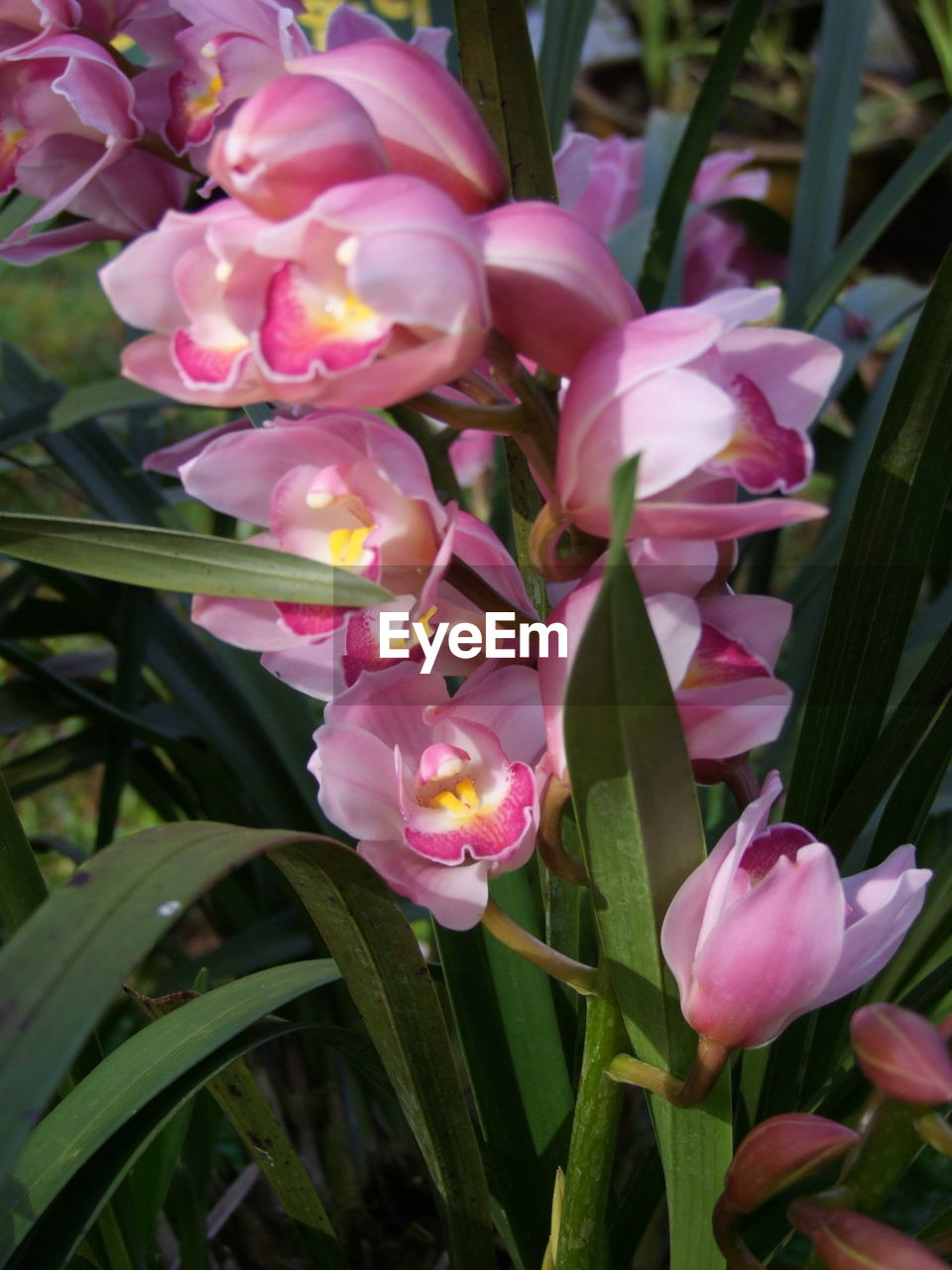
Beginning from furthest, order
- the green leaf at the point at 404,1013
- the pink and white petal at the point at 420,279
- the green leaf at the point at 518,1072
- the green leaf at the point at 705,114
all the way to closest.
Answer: the green leaf at the point at 705,114, the green leaf at the point at 518,1072, the green leaf at the point at 404,1013, the pink and white petal at the point at 420,279

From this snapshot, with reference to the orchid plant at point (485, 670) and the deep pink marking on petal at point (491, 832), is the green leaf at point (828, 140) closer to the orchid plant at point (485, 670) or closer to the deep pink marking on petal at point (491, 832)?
the orchid plant at point (485, 670)

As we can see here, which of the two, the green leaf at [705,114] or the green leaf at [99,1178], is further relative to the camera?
the green leaf at [705,114]

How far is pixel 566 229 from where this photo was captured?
0.29 meters

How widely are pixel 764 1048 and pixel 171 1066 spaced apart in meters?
0.24

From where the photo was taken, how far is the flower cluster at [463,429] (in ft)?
0.88

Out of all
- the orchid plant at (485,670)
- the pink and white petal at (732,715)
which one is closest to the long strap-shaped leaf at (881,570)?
A: the orchid plant at (485,670)

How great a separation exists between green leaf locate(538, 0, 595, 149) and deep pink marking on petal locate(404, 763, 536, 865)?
459 mm

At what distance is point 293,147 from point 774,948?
217 mm

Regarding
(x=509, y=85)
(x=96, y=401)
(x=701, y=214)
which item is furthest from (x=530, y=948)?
(x=701, y=214)

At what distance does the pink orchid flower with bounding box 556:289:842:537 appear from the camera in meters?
0.28

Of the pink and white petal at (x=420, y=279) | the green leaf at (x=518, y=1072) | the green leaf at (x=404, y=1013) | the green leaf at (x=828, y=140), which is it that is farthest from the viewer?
the green leaf at (x=828, y=140)

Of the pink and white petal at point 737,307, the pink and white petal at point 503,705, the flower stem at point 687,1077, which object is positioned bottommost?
the flower stem at point 687,1077

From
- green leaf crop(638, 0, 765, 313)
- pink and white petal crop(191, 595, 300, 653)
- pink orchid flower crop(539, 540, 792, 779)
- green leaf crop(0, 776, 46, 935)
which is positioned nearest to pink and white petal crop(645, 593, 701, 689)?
pink orchid flower crop(539, 540, 792, 779)

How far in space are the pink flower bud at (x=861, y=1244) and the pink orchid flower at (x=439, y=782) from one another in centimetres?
11
